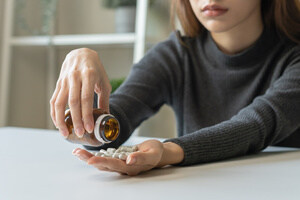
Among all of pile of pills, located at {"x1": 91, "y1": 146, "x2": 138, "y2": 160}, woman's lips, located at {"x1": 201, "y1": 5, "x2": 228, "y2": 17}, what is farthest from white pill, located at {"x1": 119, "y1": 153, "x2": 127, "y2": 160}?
woman's lips, located at {"x1": 201, "y1": 5, "x2": 228, "y2": 17}

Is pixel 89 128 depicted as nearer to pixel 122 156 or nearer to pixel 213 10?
pixel 122 156

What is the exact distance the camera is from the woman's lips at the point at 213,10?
1.20 m

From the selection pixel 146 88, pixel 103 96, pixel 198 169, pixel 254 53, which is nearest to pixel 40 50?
pixel 146 88

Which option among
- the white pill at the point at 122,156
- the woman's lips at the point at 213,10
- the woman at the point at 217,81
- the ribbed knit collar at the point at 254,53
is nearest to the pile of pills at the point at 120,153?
the white pill at the point at 122,156

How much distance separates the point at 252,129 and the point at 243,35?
0.53 m

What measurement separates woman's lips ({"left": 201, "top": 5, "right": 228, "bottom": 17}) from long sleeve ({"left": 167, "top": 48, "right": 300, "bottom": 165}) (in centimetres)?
26

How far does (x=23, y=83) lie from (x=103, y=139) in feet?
7.98

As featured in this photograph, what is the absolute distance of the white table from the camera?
629mm

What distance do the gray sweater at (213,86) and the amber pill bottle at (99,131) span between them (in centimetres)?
26

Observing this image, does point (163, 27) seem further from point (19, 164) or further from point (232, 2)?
point (19, 164)

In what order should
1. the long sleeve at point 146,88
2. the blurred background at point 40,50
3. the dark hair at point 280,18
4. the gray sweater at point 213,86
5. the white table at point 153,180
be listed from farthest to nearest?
the blurred background at point 40,50 < the dark hair at point 280,18 < the long sleeve at point 146,88 < the gray sweater at point 213,86 < the white table at point 153,180

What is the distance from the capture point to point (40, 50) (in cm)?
309

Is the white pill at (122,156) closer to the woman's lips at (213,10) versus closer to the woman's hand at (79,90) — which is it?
the woman's hand at (79,90)

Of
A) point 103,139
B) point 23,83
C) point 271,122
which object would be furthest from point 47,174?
point 23,83
